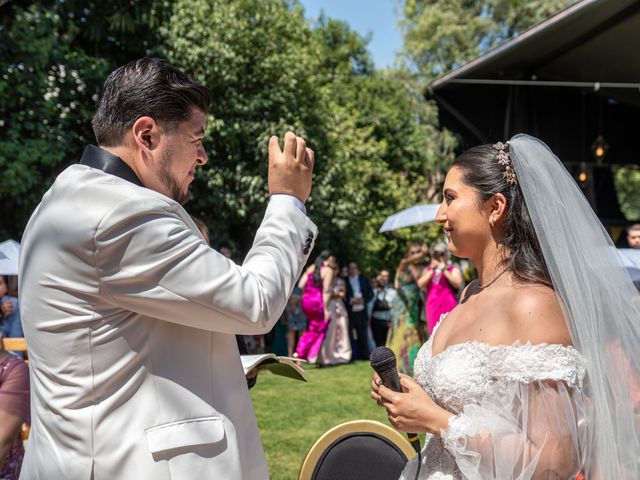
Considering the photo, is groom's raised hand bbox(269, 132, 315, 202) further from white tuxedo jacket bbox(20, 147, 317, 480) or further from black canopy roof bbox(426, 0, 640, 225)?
black canopy roof bbox(426, 0, 640, 225)

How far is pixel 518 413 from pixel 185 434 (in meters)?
1.14

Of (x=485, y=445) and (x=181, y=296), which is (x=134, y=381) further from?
(x=485, y=445)

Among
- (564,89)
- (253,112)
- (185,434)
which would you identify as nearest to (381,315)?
(253,112)

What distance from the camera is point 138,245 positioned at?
62.9 inches

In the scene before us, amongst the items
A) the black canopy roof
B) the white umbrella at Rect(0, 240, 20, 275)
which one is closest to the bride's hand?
the white umbrella at Rect(0, 240, 20, 275)

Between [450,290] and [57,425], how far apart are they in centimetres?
742

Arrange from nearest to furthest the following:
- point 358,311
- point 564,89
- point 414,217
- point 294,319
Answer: point 564,89, point 414,217, point 294,319, point 358,311

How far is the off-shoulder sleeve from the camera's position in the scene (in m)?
2.18

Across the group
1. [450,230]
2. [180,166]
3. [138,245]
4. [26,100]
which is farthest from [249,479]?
[26,100]

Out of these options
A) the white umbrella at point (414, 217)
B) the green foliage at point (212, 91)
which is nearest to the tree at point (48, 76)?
the green foliage at point (212, 91)

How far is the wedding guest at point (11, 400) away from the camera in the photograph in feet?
10.1

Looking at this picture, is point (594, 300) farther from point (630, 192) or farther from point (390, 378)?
point (630, 192)

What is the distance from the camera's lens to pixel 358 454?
2.97 m

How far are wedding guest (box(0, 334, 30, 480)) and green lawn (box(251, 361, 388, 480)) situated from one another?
2753 mm
